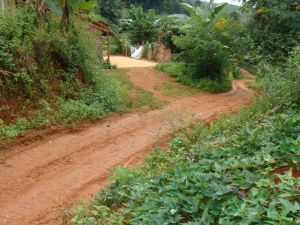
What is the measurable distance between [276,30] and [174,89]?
4546mm

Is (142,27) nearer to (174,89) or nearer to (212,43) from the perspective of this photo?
(212,43)

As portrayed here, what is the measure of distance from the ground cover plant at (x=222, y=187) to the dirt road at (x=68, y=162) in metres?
0.99

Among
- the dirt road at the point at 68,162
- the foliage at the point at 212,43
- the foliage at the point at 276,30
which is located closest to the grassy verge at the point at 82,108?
the dirt road at the point at 68,162

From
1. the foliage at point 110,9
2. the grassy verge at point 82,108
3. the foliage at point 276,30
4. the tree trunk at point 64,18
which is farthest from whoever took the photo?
the foliage at point 110,9

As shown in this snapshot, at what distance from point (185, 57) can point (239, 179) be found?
1362cm

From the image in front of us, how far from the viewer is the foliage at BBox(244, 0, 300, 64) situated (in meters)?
10.1

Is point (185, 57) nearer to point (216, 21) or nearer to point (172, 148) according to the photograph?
point (216, 21)

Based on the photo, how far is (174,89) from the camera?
14266 millimetres

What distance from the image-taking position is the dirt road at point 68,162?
501 cm

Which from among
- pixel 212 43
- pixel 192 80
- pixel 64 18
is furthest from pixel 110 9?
pixel 64 18

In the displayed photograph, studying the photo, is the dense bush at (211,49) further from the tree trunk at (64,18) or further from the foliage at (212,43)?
the tree trunk at (64,18)

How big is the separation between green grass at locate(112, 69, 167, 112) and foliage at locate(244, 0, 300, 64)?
3.26m

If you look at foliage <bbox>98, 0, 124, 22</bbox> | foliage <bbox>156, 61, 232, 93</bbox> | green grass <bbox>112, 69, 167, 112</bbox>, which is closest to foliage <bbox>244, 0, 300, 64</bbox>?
green grass <bbox>112, 69, 167, 112</bbox>

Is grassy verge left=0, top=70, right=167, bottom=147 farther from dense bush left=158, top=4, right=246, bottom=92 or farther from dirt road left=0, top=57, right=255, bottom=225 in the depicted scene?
dense bush left=158, top=4, right=246, bottom=92
